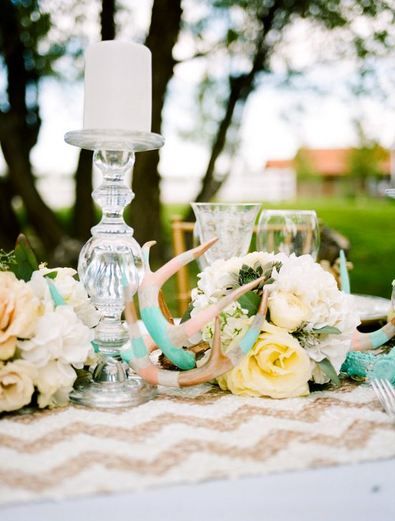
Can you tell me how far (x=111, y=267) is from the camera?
967 mm

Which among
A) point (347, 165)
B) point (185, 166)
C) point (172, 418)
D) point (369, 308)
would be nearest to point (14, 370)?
point (172, 418)

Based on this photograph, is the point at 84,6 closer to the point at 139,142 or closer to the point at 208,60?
the point at 208,60

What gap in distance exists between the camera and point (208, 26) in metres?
5.11

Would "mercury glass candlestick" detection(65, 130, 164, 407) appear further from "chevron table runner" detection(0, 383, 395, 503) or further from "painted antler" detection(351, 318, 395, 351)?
"painted antler" detection(351, 318, 395, 351)

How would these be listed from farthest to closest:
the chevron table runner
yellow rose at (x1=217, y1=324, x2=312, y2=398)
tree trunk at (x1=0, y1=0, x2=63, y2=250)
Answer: tree trunk at (x1=0, y1=0, x2=63, y2=250)
yellow rose at (x1=217, y1=324, x2=312, y2=398)
the chevron table runner

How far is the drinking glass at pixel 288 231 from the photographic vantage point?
4.32 ft

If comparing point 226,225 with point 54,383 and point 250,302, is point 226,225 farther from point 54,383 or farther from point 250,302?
point 54,383

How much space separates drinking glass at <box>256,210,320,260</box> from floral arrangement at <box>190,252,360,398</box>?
0.95ft

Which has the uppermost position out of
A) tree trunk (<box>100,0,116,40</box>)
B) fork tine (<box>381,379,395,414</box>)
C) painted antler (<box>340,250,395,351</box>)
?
tree trunk (<box>100,0,116,40</box>)

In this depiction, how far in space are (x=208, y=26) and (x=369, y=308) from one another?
13.2 feet

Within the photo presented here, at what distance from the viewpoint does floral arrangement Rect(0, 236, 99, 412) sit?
2.82 feet

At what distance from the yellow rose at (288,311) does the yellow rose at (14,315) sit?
1.15 feet

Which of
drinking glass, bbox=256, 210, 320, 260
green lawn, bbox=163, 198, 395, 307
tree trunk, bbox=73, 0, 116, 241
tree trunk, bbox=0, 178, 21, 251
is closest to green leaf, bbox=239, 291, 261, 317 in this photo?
drinking glass, bbox=256, 210, 320, 260

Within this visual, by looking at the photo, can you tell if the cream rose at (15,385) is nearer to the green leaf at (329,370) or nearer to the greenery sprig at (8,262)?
the greenery sprig at (8,262)
